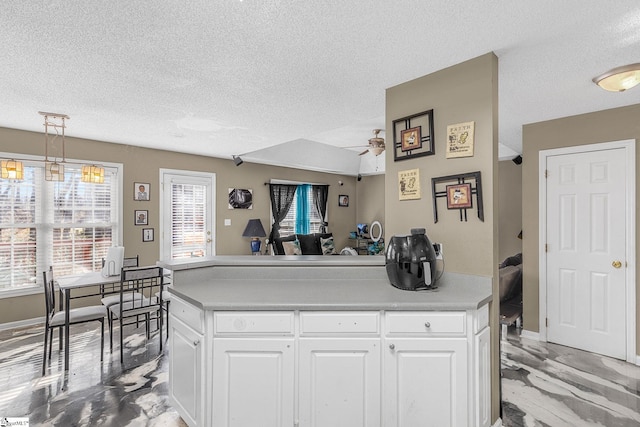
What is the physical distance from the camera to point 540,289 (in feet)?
11.7

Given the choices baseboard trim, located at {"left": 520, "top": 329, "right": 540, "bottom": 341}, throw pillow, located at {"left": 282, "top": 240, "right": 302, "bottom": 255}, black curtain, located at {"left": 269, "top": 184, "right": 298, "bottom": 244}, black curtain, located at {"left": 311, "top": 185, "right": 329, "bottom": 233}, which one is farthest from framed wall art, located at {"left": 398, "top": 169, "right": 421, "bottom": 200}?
black curtain, located at {"left": 311, "top": 185, "right": 329, "bottom": 233}

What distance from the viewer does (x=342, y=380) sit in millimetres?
1753

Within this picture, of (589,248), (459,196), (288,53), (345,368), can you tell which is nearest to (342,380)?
(345,368)

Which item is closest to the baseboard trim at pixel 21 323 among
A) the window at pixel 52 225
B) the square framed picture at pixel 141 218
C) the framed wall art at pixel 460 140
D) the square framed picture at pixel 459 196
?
the window at pixel 52 225

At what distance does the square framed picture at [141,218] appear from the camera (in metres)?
4.90

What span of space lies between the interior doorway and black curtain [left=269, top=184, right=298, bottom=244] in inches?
173

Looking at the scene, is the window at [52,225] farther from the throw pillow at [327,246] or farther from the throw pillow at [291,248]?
the throw pillow at [327,246]

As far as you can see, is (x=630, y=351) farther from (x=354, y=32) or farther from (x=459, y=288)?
(x=354, y=32)

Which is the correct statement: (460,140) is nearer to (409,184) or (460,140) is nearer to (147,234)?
(409,184)

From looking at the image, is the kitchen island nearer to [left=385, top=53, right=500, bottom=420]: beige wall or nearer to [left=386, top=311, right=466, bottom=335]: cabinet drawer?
[left=386, top=311, right=466, bottom=335]: cabinet drawer

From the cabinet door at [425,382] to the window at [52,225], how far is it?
4.46 metres

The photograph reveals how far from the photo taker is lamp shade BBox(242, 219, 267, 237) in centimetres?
601

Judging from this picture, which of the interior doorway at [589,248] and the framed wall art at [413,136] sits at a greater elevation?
the framed wall art at [413,136]

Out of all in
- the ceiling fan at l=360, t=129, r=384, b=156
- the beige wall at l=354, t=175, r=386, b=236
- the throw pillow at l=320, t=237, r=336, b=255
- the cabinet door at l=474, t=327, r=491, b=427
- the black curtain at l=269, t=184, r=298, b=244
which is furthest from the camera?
the beige wall at l=354, t=175, r=386, b=236
